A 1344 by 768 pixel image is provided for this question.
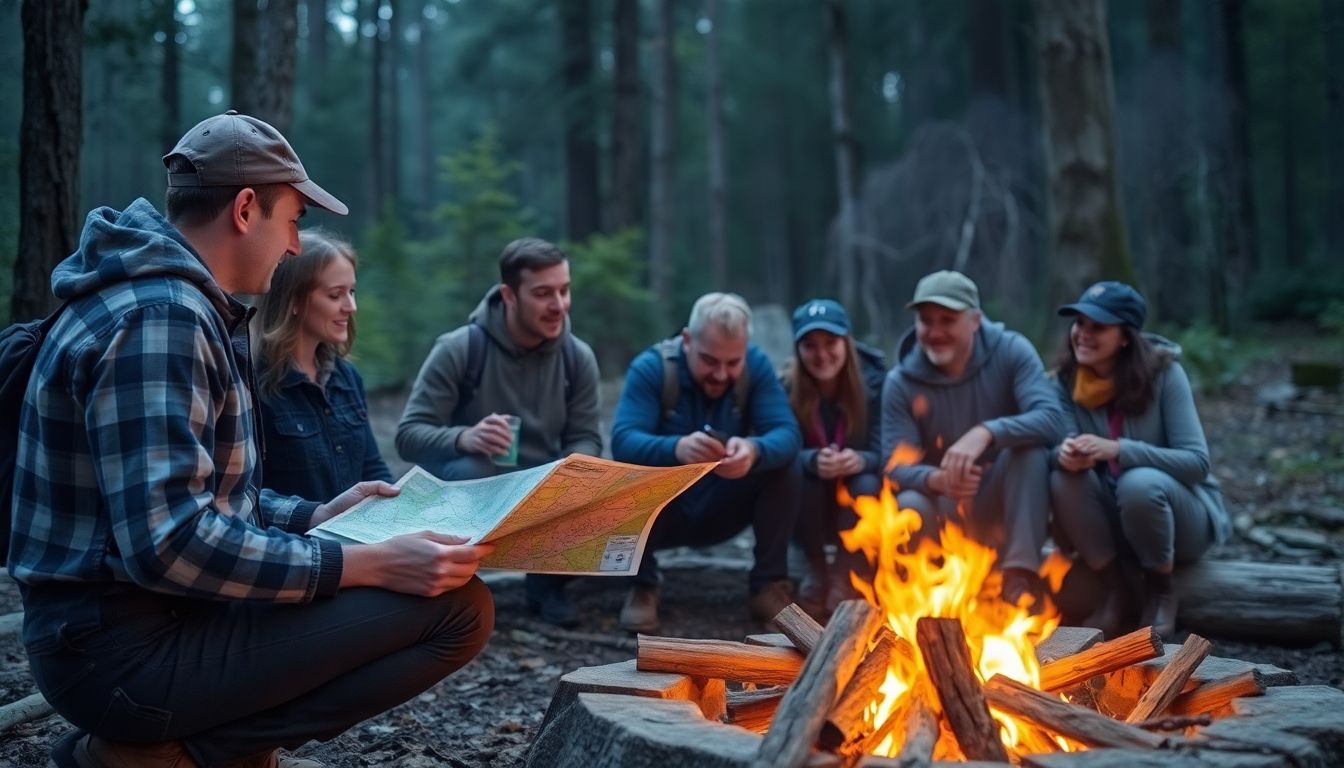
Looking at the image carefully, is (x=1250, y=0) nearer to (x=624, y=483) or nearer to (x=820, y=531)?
(x=820, y=531)

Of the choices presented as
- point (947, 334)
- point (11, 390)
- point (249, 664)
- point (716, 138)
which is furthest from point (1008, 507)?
point (716, 138)

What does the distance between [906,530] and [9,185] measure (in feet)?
17.7

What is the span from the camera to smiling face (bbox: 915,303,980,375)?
4914mm

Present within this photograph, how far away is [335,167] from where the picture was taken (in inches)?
1096

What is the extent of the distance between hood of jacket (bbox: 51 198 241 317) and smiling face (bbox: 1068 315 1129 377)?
3.63m

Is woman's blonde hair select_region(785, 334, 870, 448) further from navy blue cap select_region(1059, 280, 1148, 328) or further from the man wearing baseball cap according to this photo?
the man wearing baseball cap

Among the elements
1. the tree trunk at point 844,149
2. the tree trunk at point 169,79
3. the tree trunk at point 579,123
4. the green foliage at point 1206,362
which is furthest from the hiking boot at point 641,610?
the tree trunk at point 579,123

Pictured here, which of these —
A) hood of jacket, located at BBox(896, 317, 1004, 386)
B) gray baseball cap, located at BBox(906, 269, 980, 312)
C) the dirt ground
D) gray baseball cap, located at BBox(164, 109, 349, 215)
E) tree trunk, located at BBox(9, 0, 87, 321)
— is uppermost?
tree trunk, located at BBox(9, 0, 87, 321)

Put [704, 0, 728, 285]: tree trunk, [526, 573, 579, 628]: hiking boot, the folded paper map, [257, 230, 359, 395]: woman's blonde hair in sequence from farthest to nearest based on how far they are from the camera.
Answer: [704, 0, 728, 285]: tree trunk → [526, 573, 579, 628]: hiking boot → [257, 230, 359, 395]: woman's blonde hair → the folded paper map

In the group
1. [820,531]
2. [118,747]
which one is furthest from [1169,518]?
[118,747]

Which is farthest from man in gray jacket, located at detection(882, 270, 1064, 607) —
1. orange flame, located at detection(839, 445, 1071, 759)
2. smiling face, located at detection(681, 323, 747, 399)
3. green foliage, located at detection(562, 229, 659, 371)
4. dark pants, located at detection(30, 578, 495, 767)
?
green foliage, located at detection(562, 229, 659, 371)

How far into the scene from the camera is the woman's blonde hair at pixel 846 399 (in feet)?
17.2

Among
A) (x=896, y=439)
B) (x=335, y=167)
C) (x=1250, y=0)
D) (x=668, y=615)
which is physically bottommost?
(x=668, y=615)

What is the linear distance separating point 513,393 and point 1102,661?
3000mm
